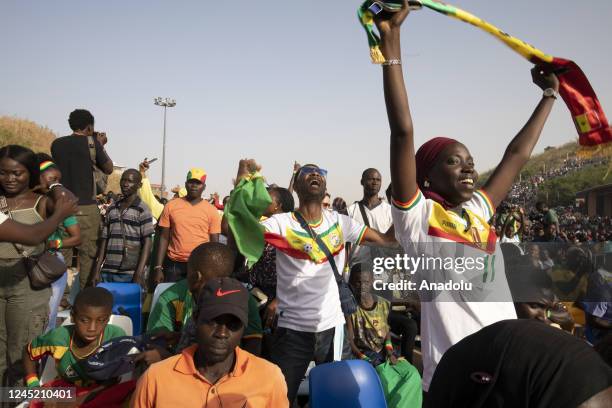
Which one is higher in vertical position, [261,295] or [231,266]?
[231,266]

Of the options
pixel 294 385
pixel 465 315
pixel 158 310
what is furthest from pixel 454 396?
pixel 158 310

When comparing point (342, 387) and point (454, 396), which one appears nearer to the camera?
point (454, 396)

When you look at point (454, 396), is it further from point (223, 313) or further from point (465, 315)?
point (223, 313)

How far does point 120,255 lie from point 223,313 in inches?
153

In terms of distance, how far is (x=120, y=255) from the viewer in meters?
5.95

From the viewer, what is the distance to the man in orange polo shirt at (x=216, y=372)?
2.35 metres

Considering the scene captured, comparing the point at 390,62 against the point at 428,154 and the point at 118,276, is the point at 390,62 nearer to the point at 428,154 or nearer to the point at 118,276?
the point at 428,154

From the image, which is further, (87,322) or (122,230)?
(122,230)

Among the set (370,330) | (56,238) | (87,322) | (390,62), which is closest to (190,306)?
(87,322)

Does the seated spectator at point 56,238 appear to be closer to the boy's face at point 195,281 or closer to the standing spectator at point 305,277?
Answer: the boy's face at point 195,281

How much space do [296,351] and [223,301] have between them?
3.10 feet

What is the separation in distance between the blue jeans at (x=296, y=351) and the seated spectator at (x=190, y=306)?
17cm

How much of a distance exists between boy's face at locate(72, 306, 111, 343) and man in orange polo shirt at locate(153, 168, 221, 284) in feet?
8.07

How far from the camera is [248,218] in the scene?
131 inches
